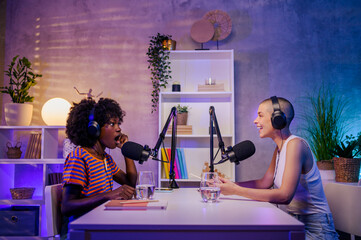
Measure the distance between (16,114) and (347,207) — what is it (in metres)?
3.31

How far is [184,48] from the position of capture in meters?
3.88

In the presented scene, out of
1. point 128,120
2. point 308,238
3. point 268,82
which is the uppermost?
Result: point 268,82

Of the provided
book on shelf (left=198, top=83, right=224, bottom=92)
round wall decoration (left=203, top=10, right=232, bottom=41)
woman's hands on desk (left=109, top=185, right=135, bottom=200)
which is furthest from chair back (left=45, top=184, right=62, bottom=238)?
round wall decoration (left=203, top=10, right=232, bottom=41)

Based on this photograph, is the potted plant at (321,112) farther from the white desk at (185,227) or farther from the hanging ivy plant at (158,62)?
the white desk at (185,227)

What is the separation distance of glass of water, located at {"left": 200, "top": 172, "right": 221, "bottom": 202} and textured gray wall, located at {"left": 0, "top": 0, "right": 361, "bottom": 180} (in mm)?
2105

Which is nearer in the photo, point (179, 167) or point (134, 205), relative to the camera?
point (134, 205)

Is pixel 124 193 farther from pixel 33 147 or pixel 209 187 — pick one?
pixel 33 147

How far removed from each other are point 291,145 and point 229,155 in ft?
1.33

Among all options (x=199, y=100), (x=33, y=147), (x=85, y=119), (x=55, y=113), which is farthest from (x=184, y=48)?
(x=33, y=147)

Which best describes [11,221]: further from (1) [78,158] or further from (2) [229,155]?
(2) [229,155]

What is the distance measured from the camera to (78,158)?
193 cm

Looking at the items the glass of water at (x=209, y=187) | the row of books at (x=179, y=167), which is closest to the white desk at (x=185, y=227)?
the glass of water at (x=209, y=187)

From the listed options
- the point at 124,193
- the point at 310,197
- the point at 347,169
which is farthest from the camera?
the point at 347,169

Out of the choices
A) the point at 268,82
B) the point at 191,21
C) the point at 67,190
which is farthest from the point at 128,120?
the point at 67,190
